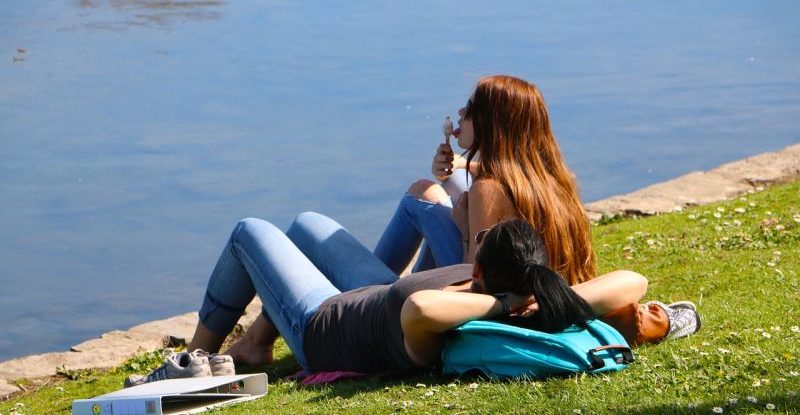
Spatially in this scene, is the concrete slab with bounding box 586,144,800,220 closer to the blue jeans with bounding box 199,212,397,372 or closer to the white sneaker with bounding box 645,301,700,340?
the blue jeans with bounding box 199,212,397,372

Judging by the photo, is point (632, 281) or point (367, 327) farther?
point (367, 327)

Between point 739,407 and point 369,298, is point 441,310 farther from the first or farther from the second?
point 739,407

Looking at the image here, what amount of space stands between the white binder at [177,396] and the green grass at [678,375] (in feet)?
0.23

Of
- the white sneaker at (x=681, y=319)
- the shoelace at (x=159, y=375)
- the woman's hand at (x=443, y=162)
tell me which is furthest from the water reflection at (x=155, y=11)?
the white sneaker at (x=681, y=319)

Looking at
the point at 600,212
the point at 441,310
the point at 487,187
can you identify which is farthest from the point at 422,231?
the point at 600,212

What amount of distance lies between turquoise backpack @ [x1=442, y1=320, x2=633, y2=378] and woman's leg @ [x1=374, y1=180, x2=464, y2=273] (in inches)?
40.8

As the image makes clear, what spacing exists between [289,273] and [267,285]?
13 centimetres

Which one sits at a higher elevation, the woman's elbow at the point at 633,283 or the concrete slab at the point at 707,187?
the woman's elbow at the point at 633,283

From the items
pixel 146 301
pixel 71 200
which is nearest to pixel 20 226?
pixel 71 200

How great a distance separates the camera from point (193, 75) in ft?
43.9

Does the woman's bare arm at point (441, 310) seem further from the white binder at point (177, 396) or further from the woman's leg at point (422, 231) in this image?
the woman's leg at point (422, 231)

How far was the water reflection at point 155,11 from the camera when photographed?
16516 millimetres

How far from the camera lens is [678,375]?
3.76 metres

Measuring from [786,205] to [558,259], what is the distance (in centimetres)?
335
